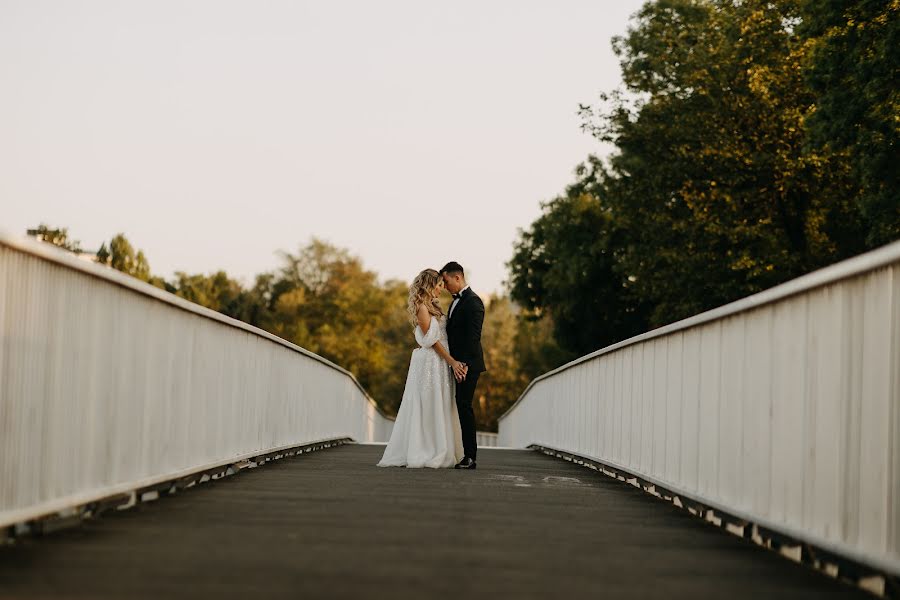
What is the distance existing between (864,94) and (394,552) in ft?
80.0

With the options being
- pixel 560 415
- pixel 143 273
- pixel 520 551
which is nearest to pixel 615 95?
pixel 560 415

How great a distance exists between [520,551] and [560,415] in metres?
12.1

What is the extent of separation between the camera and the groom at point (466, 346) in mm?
13688

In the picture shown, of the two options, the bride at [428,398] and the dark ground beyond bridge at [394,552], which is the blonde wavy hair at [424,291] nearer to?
the bride at [428,398]

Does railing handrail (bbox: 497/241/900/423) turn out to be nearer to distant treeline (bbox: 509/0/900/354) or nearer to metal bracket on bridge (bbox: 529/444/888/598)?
metal bracket on bridge (bbox: 529/444/888/598)

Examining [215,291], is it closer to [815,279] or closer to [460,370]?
[460,370]

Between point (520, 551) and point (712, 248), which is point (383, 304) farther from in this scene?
point (520, 551)

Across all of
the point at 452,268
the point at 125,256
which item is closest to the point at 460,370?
the point at 452,268

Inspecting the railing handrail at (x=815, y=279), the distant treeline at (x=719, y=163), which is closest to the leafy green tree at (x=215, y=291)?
the distant treeline at (x=719, y=163)

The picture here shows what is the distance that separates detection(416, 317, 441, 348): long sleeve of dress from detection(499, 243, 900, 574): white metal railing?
3931mm

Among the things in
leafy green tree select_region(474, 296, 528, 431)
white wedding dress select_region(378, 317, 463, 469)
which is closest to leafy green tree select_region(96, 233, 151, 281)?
leafy green tree select_region(474, 296, 528, 431)

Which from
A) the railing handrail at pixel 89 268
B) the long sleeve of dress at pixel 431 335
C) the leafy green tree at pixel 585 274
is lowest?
the railing handrail at pixel 89 268

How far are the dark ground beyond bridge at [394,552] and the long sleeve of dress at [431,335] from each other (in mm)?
4580

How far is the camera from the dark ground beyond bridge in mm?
4820
